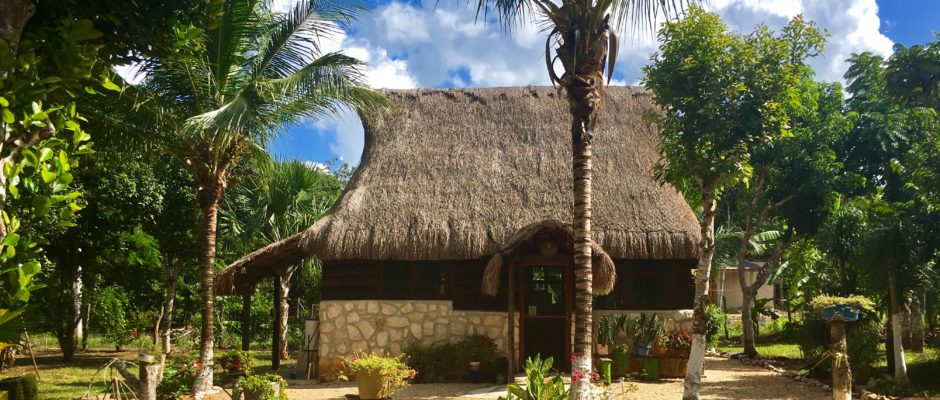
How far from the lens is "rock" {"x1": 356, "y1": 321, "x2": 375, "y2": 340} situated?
553 inches

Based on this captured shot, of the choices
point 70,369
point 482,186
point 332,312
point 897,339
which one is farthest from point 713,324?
point 70,369

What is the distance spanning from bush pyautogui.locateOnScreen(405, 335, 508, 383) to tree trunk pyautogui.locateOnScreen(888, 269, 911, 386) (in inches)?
246

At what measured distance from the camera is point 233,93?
11.5 metres

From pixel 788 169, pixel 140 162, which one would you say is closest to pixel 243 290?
pixel 140 162

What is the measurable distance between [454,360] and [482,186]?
3.50 m

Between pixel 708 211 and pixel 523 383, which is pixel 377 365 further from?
pixel 708 211

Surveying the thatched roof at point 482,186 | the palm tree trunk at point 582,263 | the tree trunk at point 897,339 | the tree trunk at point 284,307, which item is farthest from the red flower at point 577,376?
the tree trunk at point 284,307

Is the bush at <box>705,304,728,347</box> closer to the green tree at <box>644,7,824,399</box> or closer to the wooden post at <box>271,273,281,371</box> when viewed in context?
the green tree at <box>644,7,824,399</box>

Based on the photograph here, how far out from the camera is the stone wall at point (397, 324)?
1401 cm

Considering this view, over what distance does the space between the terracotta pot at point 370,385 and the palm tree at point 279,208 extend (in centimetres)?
878

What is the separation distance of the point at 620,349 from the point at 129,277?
42.1ft

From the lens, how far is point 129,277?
19.0m

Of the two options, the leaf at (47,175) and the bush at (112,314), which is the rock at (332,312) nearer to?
the bush at (112,314)

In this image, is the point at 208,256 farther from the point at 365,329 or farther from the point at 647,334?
the point at 647,334
